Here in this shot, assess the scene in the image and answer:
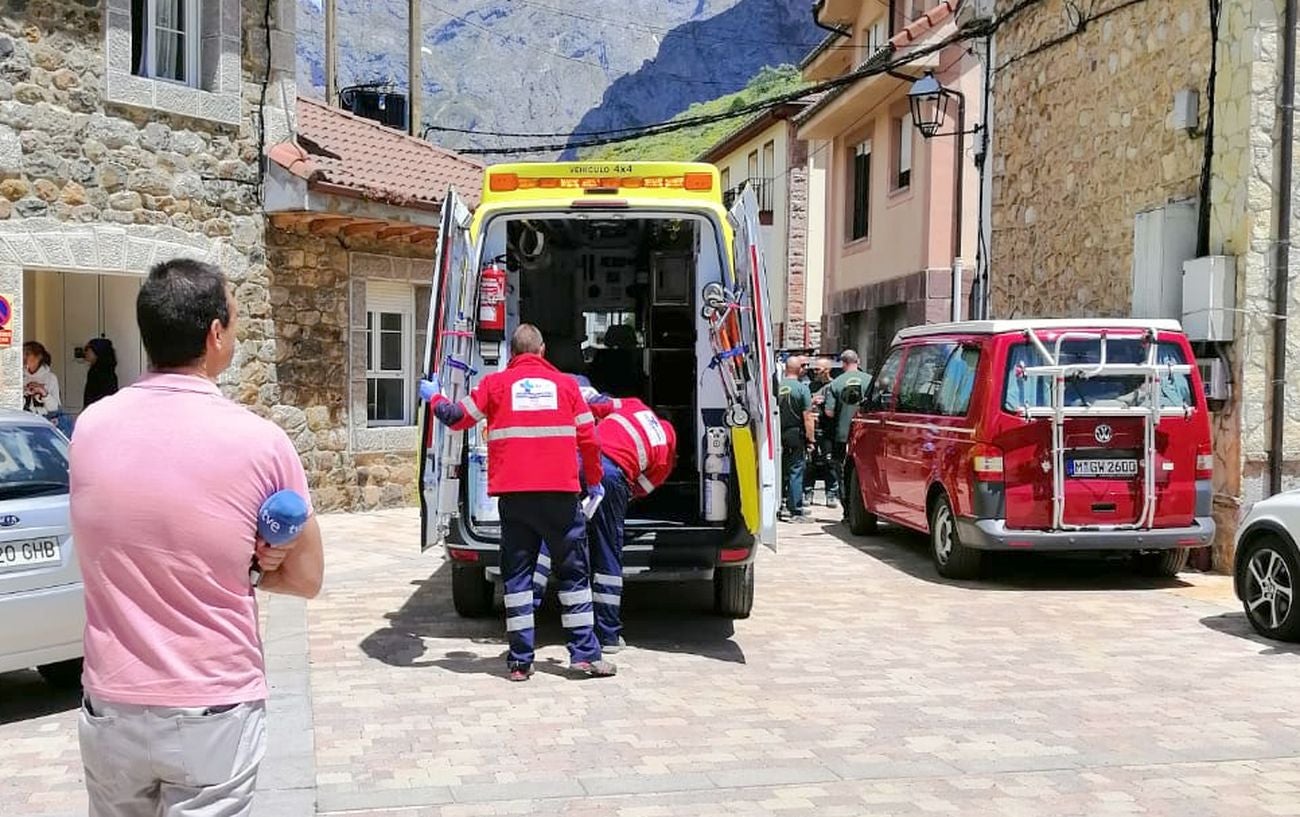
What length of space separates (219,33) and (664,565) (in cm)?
749

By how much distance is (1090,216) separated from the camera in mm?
12398

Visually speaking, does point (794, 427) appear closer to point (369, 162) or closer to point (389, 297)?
point (389, 297)

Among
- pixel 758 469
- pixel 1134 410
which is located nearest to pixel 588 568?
pixel 758 469

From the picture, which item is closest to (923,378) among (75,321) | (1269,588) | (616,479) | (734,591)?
(734,591)

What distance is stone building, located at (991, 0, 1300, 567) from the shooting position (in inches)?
383

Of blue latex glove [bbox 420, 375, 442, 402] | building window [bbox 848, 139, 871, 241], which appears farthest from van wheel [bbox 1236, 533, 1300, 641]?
building window [bbox 848, 139, 871, 241]

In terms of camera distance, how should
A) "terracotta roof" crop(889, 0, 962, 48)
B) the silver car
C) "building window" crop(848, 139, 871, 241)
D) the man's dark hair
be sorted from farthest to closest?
"building window" crop(848, 139, 871, 241) < "terracotta roof" crop(889, 0, 962, 48) < the silver car < the man's dark hair

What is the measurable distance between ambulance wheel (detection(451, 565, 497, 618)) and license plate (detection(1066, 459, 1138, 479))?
169 inches

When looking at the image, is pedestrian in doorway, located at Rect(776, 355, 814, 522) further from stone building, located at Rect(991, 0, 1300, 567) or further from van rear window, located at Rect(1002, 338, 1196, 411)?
Result: van rear window, located at Rect(1002, 338, 1196, 411)

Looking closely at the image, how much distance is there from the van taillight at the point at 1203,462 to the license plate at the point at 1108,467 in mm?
494

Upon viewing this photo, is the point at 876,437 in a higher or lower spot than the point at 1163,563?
higher

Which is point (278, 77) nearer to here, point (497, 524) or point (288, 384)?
point (288, 384)

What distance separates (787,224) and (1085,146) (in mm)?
17753

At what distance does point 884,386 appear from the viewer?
11.6m
